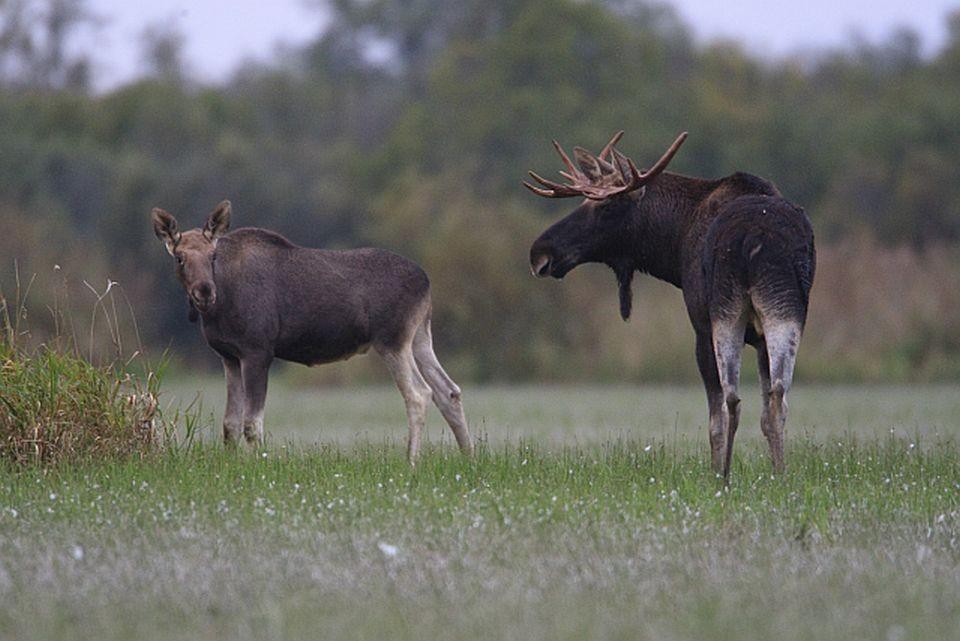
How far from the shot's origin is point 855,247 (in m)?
37.6

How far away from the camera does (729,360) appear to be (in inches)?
431

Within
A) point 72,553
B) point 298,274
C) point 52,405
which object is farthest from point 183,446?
point 72,553

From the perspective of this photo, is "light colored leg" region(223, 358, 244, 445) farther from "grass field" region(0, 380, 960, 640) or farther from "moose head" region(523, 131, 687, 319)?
"moose head" region(523, 131, 687, 319)

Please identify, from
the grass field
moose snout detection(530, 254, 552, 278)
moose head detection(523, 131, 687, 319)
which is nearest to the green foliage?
the grass field

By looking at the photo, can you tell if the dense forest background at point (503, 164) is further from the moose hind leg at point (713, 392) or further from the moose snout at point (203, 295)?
the moose hind leg at point (713, 392)

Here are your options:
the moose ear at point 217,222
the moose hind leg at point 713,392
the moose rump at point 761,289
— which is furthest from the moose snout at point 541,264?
the moose ear at point 217,222

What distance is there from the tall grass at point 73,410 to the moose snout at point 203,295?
593mm

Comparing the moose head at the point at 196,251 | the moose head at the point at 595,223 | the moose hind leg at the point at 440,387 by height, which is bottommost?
the moose hind leg at the point at 440,387

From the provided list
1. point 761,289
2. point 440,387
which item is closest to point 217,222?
point 440,387

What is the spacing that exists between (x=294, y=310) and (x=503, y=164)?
44.3m

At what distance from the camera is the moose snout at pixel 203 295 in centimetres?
1208

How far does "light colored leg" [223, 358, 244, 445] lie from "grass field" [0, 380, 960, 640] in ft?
0.97

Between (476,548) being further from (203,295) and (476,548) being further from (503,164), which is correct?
(503,164)

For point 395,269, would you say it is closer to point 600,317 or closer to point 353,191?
point 600,317
